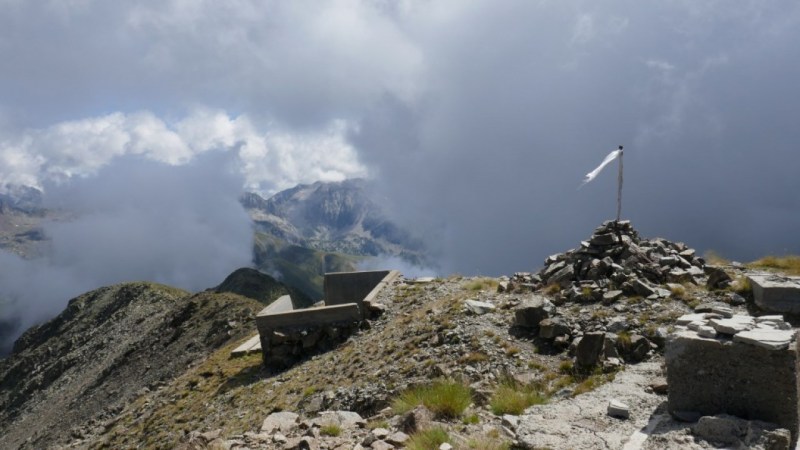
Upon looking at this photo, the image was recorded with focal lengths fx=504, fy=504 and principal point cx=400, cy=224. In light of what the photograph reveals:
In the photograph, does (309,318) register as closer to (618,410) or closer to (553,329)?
(553,329)

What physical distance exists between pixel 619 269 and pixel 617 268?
0.25ft

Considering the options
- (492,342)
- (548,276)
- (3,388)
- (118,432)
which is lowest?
(3,388)

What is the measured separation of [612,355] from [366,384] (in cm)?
595

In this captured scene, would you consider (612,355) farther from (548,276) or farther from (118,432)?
(118,432)

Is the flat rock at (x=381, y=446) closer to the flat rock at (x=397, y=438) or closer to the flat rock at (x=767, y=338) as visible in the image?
the flat rock at (x=397, y=438)

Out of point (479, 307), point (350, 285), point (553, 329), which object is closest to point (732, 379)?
point (553, 329)

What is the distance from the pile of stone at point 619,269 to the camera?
1441 centimetres

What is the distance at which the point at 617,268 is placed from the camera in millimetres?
15516

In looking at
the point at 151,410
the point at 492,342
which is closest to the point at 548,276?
the point at 492,342

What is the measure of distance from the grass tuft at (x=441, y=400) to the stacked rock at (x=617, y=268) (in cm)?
660

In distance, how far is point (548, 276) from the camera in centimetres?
1741

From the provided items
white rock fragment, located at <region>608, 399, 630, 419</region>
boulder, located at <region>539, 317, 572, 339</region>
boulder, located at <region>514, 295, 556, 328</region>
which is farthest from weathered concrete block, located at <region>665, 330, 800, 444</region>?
boulder, located at <region>514, 295, 556, 328</region>

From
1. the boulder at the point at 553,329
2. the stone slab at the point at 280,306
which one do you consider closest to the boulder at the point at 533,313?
the boulder at the point at 553,329

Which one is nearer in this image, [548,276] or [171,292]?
[548,276]
